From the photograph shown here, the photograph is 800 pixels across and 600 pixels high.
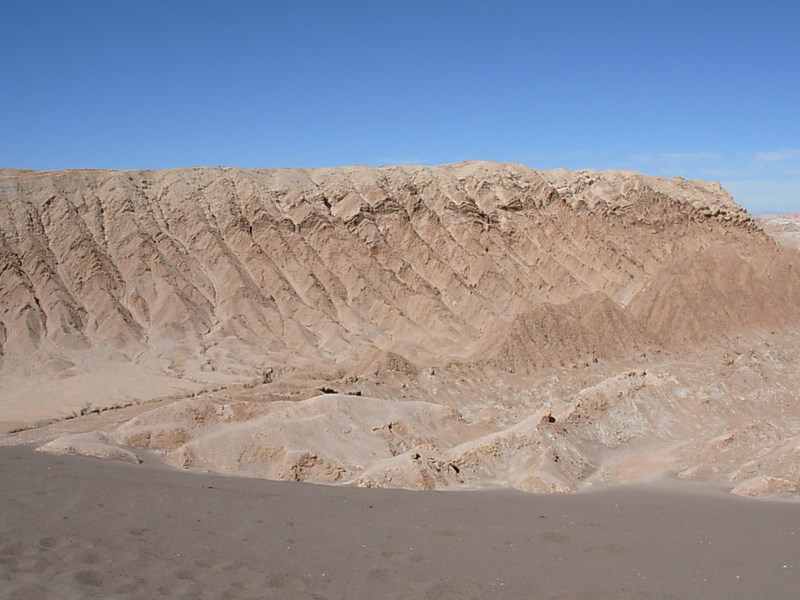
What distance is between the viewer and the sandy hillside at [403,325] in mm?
15648

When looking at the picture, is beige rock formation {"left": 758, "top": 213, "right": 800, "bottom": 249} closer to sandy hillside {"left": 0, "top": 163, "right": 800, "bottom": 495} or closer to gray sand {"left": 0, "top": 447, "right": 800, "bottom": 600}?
sandy hillside {"left": 0, "top": 163, "right": 800, "bottom": 495}

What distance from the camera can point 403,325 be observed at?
117 ft

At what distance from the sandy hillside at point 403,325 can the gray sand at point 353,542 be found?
109 inches

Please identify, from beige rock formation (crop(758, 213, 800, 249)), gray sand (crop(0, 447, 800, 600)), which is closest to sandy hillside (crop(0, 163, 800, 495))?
gray sand (crop(0, 447, 800, 600))

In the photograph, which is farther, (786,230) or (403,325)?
(786,230)

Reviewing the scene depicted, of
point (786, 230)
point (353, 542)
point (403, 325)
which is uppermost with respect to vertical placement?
point (786, 230)

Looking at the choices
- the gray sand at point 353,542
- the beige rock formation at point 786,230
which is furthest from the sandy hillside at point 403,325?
the beige rock formation at point 786,230

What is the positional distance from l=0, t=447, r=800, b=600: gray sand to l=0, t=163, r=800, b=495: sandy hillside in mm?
2760

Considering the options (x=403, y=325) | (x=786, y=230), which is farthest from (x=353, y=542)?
(x=786, y=230)

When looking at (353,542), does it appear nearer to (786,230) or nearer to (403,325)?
(403,325)

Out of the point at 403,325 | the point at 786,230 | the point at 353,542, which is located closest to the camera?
the point at 353,542

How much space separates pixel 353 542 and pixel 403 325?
27111 mm

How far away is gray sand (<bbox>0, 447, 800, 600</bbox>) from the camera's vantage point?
7.02 m

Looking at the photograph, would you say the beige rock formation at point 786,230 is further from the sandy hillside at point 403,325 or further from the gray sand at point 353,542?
the gray sand at point 353,542
